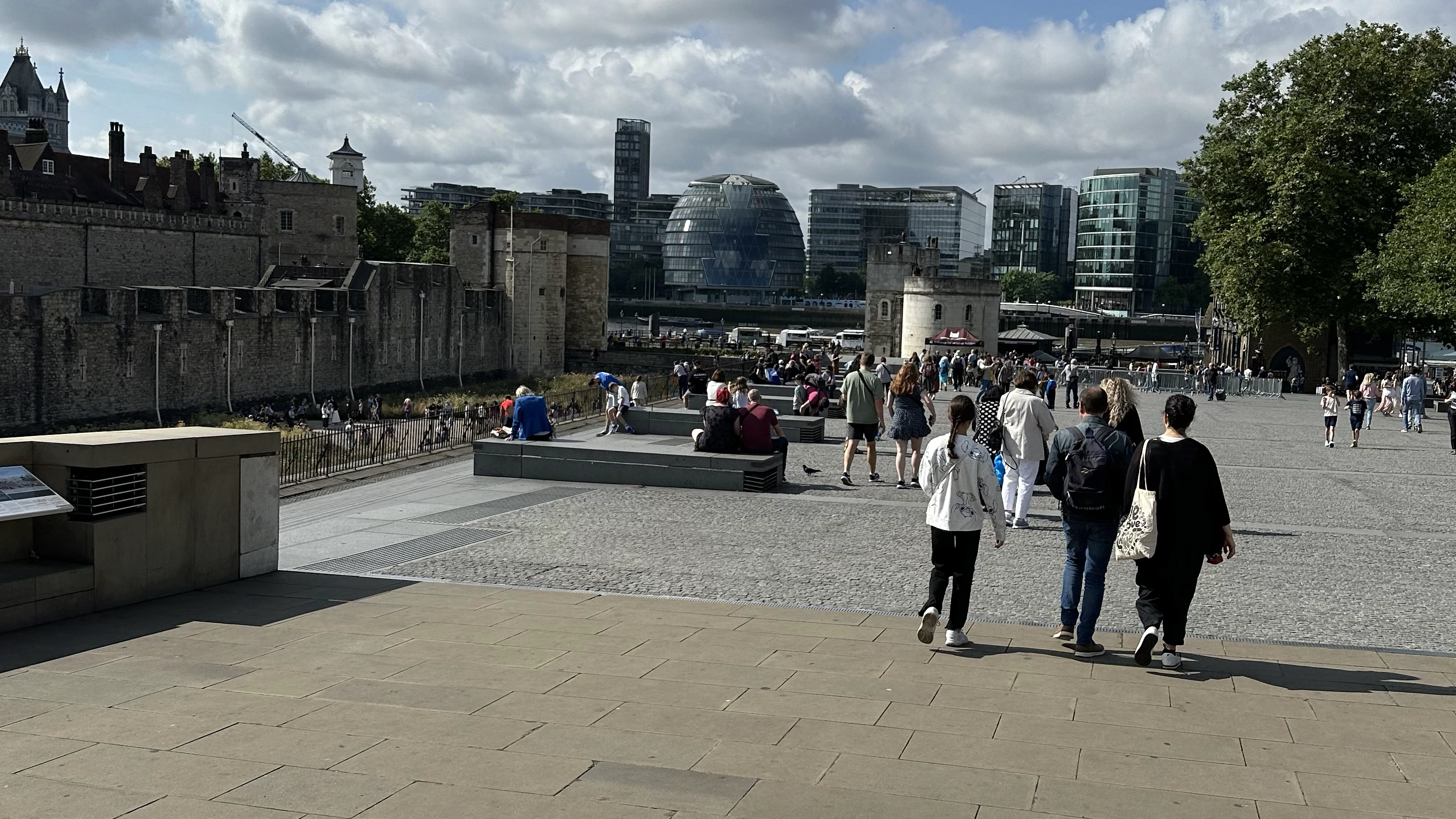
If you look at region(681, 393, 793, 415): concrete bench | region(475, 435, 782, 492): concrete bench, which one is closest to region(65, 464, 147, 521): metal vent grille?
region(475, 435, 782, 492): concrete bench

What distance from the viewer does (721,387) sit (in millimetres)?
17000

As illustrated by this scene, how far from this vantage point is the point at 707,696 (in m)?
6.26

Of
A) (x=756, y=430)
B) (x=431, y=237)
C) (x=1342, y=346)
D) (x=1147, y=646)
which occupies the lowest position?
(x=1147, y=646)

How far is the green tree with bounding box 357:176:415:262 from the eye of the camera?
318ft

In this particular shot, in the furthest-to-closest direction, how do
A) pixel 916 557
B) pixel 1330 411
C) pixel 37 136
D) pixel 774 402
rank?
1. pixel 37 136
2. pixel 774 402
3. pixel 1330 411
4. pixel 916 557

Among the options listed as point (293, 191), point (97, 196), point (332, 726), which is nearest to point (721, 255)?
point (293, 191)

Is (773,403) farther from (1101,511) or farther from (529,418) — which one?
(1101,511)

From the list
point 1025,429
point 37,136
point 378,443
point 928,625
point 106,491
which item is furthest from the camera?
point 37,136

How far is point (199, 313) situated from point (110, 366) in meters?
4.21

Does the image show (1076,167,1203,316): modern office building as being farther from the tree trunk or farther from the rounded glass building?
the tree trunk

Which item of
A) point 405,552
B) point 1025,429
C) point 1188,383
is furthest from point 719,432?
point 1188,383

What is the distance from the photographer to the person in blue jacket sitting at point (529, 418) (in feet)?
55.4

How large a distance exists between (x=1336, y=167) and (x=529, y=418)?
111 ft

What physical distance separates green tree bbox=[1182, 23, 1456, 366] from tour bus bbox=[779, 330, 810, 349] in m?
54.2
